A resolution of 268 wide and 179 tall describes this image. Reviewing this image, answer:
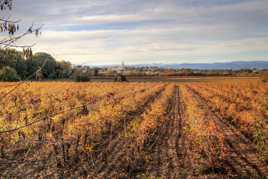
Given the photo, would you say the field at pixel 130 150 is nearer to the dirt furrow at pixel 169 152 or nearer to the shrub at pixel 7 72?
the dirt furrow at pixel 169 152

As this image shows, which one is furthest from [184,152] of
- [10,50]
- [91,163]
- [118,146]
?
[10,50]

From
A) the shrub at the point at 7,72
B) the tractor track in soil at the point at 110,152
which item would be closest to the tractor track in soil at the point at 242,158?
the tractor track in soil at the point at 110,152

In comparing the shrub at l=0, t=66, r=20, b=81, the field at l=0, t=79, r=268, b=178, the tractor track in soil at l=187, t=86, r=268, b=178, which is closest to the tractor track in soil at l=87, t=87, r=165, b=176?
the field at l=0, t=79, r=268, b=178

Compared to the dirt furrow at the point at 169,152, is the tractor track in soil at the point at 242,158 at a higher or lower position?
lower

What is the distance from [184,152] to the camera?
1246 cm

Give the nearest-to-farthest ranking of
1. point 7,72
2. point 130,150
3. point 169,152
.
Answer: point 7,72 < point 130,150 < point 169,152

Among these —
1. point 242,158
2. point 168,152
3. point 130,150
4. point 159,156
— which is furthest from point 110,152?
point 242,158

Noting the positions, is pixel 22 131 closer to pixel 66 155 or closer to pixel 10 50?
pixel 66 155

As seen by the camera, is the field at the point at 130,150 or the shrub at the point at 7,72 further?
the field at the point at 130,150

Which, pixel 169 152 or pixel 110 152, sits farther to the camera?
pixel 169 152

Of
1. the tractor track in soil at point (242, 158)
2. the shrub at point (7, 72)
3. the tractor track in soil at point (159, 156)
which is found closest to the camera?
the shrub at point (7, 72)

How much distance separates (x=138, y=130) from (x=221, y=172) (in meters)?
5.54

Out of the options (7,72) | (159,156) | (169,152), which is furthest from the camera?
(169,152)

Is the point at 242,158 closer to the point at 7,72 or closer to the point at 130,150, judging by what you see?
the point at 130,150
